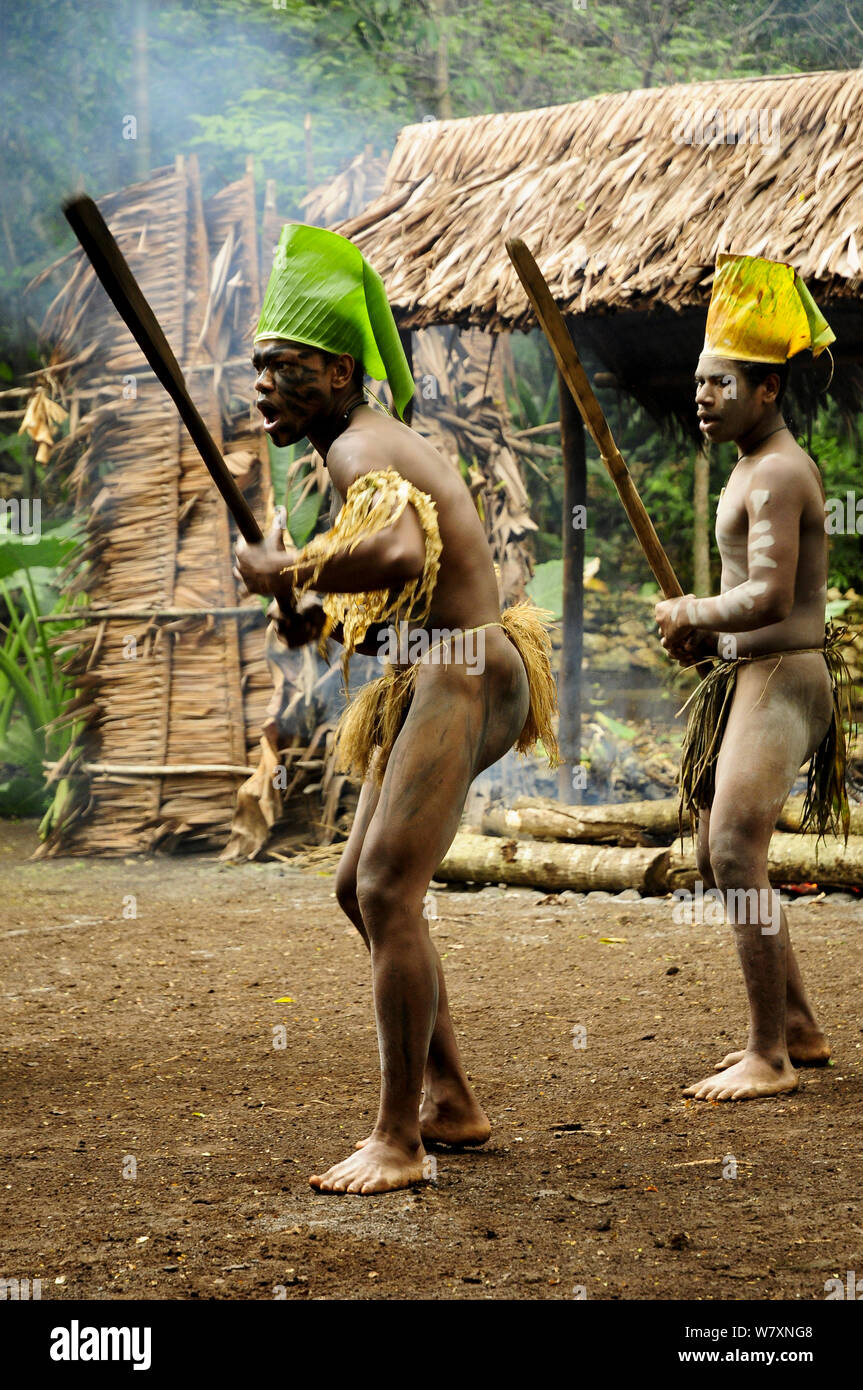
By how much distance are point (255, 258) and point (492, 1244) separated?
275 inches

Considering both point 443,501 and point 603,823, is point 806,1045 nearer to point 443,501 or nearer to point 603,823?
point 443,501

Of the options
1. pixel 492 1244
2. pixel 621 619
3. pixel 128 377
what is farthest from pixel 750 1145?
pixel 621 619

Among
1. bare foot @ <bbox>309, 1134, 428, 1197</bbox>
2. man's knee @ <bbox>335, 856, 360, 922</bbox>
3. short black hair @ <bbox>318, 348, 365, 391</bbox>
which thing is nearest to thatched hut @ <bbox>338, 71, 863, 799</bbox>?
short black hair @ <bbox>318, 348, 365, 391</bbox>

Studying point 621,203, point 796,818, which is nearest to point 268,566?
point 796,818

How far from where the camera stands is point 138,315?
2.70 meters

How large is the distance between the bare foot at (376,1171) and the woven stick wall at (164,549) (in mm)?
5088

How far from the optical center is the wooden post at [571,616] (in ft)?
26.0

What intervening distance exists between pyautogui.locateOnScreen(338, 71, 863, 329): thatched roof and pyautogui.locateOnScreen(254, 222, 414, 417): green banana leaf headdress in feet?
12.9

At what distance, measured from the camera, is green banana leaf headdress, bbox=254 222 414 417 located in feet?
9.42

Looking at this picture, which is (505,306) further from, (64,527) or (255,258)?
(64,527)

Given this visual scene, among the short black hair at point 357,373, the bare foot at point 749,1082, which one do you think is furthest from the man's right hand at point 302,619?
the bare foot at point 749,1082

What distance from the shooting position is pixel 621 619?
41.9ft

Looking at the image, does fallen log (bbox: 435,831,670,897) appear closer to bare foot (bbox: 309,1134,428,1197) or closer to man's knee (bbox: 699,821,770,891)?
man's knee (bbox: 699,821,770,891)

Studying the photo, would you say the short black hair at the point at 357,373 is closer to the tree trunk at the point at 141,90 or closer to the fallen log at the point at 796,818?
the fallen log at the point at 796,818
